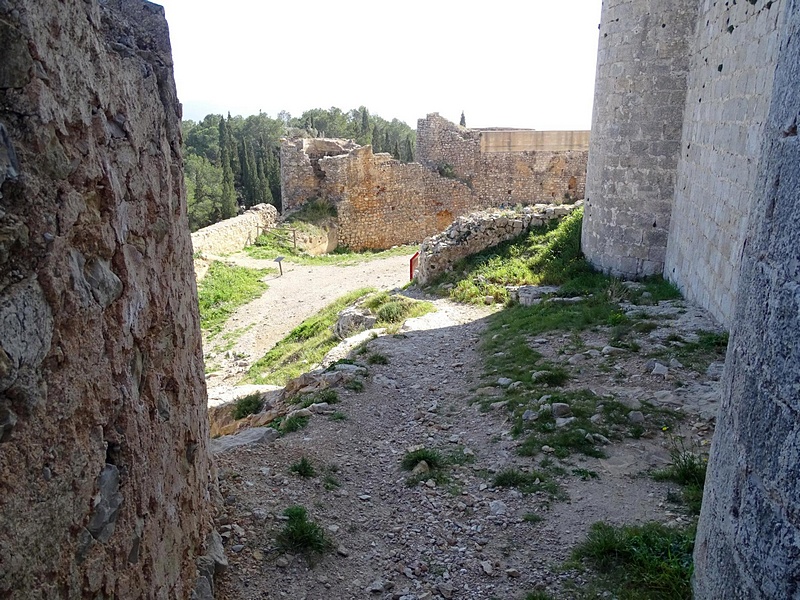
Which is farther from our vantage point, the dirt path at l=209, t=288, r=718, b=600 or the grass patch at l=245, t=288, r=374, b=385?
the grass patch at l=245, t=288, r=374, b=385

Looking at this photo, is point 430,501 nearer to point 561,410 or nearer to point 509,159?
point 561,410

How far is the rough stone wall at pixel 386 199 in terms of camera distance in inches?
923

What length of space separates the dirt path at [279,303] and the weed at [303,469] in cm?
435

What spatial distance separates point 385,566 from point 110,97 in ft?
9.83

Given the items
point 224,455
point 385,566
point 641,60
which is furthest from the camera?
point 641,60

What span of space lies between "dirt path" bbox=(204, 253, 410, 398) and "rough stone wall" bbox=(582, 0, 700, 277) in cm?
558

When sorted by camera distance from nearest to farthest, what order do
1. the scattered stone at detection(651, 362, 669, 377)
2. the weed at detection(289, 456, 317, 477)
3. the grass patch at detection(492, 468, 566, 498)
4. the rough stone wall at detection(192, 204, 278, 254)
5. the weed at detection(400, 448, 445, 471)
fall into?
the grass patch at detection(492, 468, 566, 498) → the weed at detection(289, 456, 317, 477) → the weed at detection(400, 448, 445, 471) → the scattered stone at detection(651, 362, 669, 377) → the rough stone wall at detection(192, 204, 278, 254)

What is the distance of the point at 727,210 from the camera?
7.17 meters

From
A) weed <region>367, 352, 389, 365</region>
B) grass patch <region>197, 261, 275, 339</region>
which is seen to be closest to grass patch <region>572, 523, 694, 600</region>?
weed <region>367, 352, 389, 365</region>

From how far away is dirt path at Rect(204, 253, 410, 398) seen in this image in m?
11.6

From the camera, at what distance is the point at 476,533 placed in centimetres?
424

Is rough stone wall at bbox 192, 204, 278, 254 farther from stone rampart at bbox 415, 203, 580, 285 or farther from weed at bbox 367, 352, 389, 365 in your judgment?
weed at bbox 367, 352, 389, 365

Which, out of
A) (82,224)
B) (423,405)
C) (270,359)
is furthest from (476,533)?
(270,359)

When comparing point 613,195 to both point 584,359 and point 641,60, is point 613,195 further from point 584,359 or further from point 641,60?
point 584,359
